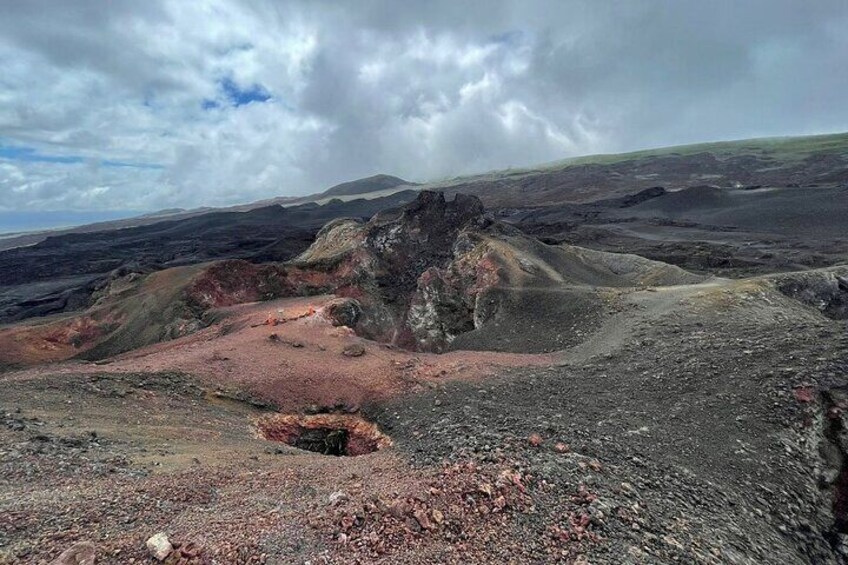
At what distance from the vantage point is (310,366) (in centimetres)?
1723

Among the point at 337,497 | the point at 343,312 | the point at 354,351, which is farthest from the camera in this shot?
the point at 343,312

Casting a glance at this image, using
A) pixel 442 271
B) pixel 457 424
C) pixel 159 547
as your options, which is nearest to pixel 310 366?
pixel 457 424

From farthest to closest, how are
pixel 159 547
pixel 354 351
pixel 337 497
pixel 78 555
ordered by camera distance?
pixel 354 351 < pixel 337 497 < pixel 159 547 < pixel 78 555

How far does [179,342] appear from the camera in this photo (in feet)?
74.2

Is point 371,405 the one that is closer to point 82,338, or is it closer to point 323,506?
point 323,506

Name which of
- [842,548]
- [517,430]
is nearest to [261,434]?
[517,430]

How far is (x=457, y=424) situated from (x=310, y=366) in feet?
22.2

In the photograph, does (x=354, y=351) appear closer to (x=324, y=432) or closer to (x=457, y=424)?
(x=324, y=432)

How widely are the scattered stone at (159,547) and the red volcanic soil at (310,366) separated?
8.53 meters

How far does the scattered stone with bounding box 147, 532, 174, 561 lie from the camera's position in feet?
21.0

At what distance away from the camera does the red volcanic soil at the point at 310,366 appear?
15609 mm

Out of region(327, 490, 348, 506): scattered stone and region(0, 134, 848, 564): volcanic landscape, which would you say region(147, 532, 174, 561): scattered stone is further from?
region(327, 490, 348, 506): scattered stone

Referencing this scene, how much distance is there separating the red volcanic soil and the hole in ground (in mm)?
512

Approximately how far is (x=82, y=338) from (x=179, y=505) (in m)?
29.8
